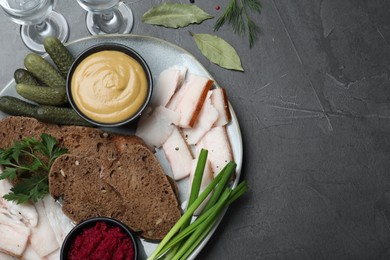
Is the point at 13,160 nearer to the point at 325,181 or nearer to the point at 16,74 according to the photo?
the point at 16,74

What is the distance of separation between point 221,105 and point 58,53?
0.79 metres

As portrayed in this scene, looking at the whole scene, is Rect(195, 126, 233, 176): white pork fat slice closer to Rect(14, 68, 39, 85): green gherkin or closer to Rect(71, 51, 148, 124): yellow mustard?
Rect(71, 51, 148, 124): yellow mustard

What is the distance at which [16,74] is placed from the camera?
8.46 ft

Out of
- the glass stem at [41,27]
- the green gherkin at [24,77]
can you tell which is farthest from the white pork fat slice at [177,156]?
the glass stem at [41,27]

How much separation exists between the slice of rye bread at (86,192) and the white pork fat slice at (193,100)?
434 millimetres

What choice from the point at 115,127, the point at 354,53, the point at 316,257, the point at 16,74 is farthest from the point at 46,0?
the point at 316,257

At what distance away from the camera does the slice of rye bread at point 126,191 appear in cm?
253

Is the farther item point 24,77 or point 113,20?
point 113,20

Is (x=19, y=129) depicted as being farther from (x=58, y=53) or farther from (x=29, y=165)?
(x=58, y=53)

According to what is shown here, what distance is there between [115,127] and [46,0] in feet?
2.15

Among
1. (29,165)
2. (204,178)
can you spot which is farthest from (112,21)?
(204,178)

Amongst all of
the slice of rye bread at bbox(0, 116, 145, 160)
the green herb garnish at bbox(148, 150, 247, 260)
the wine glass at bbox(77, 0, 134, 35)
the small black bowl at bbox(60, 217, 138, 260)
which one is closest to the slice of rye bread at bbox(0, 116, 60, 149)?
the slice of rye bread at bbox(0, 116, 145, 160)

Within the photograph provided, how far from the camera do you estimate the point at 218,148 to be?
2.58 metres

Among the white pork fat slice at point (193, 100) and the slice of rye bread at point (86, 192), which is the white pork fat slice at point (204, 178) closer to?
the white pork fat slice at point (193, 100)
